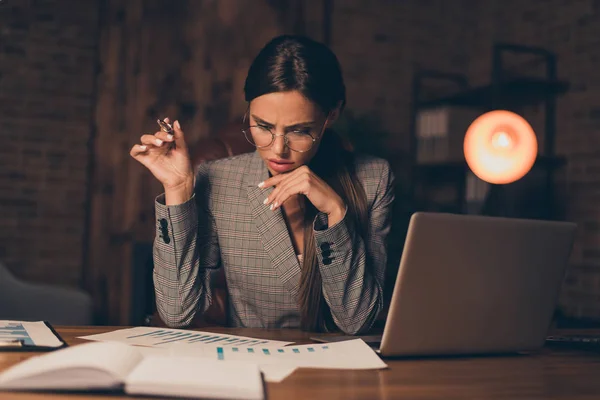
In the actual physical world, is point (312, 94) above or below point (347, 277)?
above

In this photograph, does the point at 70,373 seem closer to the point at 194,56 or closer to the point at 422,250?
the point at 422,250

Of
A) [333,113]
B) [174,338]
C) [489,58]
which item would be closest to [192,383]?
[174,338]

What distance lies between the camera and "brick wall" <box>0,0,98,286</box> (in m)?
3.95

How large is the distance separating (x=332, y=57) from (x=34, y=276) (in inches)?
114

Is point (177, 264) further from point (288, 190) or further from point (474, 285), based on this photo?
point (474, 285)

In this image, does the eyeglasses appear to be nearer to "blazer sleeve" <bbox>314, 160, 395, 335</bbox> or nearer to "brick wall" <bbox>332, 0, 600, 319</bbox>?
"blazer sleeve" <bbox>314, 160, 395, 335</bbox>

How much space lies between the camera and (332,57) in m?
1.77

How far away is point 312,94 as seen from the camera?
5.49 feet

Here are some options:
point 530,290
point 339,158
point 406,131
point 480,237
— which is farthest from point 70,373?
point 406,131

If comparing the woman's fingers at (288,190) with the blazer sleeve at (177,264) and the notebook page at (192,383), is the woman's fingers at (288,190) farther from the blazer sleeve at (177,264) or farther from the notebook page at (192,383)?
the notebook page at (192,383)

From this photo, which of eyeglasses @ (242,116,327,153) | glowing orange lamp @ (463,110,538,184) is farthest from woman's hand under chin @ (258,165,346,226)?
glowing orange lamp @ (463,110,538,184)

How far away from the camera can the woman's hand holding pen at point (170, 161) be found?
156 cm

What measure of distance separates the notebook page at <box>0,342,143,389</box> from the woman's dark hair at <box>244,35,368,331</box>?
808 millimetres

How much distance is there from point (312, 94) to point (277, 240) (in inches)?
14.6
